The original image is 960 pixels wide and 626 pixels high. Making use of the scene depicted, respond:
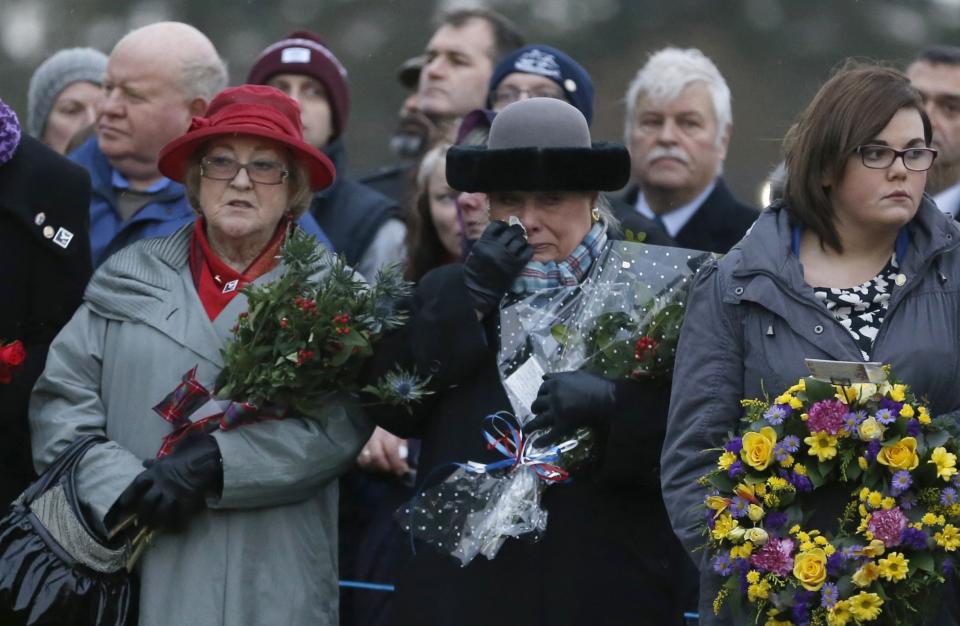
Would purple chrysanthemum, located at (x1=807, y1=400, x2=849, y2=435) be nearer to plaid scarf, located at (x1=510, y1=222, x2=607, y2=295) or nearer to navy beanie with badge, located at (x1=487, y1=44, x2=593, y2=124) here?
plaid scarf, located at (x1=510, y1=222, x2=607, y2=295)

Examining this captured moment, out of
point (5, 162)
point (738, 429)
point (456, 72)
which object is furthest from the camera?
point (456, 72)

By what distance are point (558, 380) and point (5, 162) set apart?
2102 mm

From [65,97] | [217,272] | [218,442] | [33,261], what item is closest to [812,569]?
[218,442]

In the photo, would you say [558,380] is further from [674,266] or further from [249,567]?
[249,567]

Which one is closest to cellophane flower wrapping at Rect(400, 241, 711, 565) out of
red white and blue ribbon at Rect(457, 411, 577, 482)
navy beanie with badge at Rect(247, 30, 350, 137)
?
red white and blue ribbon at Rect(457, 411, 577, 482)

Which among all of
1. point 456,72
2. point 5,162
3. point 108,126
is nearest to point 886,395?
point 5,162

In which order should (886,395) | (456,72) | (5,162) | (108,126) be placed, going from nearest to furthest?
(886,395) < (5,162) < (108,126) < (456,72)

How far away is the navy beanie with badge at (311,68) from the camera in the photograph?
8.23 m

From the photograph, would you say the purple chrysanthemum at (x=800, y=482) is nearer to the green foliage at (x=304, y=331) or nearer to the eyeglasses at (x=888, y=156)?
the eyeglasses at (x=888, y=156)

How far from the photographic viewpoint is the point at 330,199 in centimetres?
780

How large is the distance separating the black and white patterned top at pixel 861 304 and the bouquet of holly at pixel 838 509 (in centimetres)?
28

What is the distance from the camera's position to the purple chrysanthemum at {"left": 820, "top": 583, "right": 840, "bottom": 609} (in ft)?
15.4

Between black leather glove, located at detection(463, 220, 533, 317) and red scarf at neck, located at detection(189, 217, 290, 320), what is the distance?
72 cm

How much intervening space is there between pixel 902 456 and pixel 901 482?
0.07 meters
